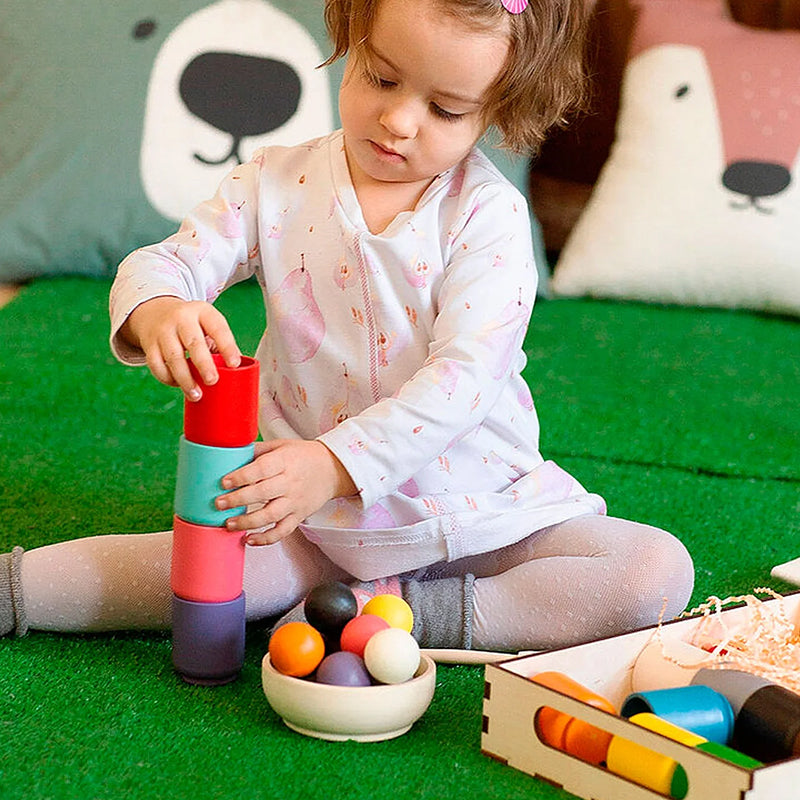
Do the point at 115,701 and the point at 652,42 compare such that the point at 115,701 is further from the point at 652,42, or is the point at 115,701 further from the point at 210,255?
the point at 652,42

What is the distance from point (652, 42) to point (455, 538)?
51.4 inches

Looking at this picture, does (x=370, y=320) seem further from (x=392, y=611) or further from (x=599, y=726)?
(x=599, y=726)

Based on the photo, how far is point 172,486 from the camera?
1387 mm

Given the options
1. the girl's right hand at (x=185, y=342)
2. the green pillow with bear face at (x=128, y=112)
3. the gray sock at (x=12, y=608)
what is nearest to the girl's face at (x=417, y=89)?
the girl's right hand at (x=185, y=342)

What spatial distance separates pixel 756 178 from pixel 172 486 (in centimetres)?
109

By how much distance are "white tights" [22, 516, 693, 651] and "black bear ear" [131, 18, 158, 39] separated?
1136 millimetres

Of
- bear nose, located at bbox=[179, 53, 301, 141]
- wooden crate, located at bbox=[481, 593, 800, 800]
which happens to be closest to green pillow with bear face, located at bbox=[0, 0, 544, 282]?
bear nose, located at bbox=[179, 53, 301, 141]

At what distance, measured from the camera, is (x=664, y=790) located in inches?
30.7

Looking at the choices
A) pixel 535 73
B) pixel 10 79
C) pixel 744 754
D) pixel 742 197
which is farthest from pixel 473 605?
pixel 10 79

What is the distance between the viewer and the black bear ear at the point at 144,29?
2010 mm

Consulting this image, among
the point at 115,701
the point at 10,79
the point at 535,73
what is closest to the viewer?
the point at 115,701

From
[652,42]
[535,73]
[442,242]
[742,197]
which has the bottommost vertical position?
[742,197]

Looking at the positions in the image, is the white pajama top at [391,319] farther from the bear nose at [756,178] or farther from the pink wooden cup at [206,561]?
the bear nose at [756,178]

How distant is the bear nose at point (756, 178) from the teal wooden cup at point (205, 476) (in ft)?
4.27
